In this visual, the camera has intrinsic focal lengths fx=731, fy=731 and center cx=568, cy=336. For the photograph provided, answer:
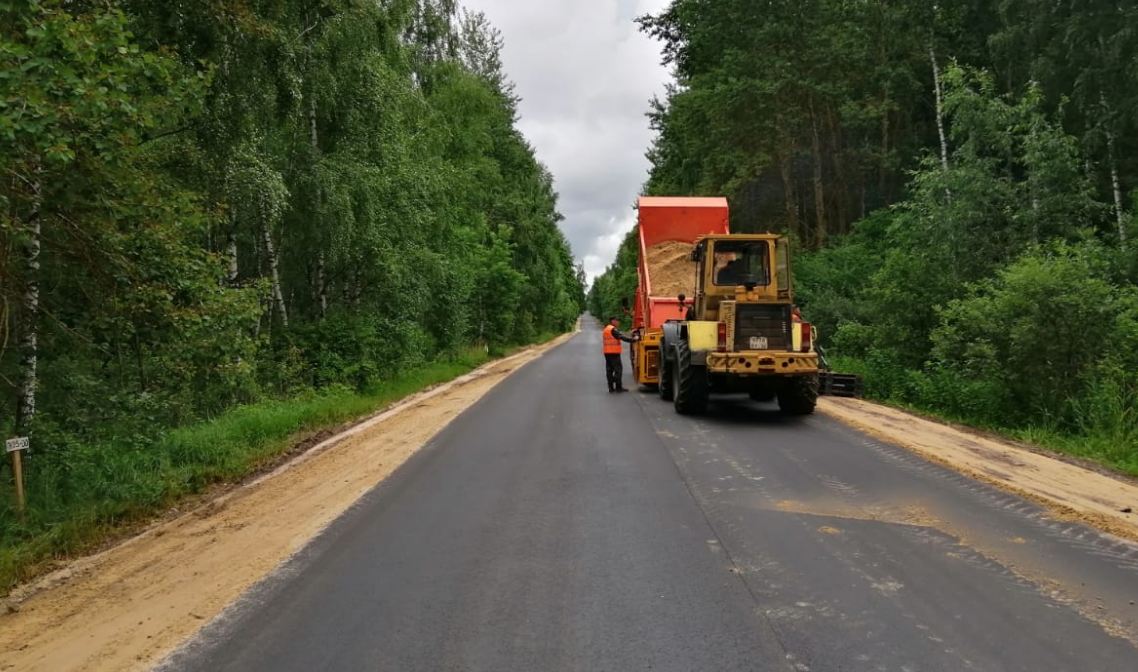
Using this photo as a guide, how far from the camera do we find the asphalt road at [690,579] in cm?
376

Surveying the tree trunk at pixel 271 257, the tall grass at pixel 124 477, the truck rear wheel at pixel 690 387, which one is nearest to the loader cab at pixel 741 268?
the truck rear wheel at pixel 690 387

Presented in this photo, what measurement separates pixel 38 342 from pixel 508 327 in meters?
32.2

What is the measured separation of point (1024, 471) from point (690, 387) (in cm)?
522

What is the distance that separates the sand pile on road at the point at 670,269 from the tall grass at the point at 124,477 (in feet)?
27.9

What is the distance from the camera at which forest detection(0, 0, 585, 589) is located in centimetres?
549

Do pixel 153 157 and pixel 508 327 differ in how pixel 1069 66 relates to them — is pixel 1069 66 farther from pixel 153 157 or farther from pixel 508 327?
pixel 508 327

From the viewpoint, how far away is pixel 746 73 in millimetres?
26203

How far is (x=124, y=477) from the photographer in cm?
744

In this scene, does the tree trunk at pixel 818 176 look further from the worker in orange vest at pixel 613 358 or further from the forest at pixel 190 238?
the forest at pixel 190 238

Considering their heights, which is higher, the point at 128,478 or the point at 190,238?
the point at 190,238

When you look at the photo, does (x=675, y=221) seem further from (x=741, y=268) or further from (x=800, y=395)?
(x=800, y=395)

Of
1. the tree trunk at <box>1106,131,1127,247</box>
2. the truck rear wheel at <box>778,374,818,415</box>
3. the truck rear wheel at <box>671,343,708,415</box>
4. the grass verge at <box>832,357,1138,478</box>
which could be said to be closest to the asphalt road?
the grass verge at <box>832,357,1138,478</box>

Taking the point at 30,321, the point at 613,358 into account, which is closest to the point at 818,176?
the point at 613,358

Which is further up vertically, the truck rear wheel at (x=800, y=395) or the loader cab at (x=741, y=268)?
the loader cab at (x=741, y=268)
